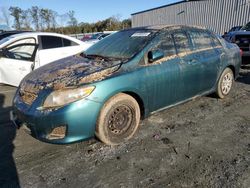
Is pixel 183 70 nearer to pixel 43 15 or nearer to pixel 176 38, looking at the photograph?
pixel 176 38

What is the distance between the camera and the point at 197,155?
12.5 feet

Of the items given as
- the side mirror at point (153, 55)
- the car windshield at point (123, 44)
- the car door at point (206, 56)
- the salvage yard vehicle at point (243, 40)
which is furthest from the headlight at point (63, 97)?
the salvage yard vehicle at point (243, 40)

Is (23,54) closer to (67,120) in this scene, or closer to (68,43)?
(68,43)

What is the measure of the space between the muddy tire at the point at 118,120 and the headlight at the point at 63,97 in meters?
0.43

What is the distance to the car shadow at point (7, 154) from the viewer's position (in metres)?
3.30

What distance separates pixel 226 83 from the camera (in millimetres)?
6250

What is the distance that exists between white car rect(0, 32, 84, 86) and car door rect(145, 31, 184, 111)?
3678mm

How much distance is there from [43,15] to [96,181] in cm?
4879

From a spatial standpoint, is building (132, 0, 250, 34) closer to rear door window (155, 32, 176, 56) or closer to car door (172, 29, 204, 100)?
car door (172, 29, 204, 100)

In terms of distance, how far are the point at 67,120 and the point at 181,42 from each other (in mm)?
2589

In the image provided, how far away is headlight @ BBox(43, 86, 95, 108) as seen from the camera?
3590 mm

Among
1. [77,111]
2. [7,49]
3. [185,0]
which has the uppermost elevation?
[185,0]

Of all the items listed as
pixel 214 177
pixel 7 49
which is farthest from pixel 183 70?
pixel 7 49

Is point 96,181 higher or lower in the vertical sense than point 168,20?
lower
